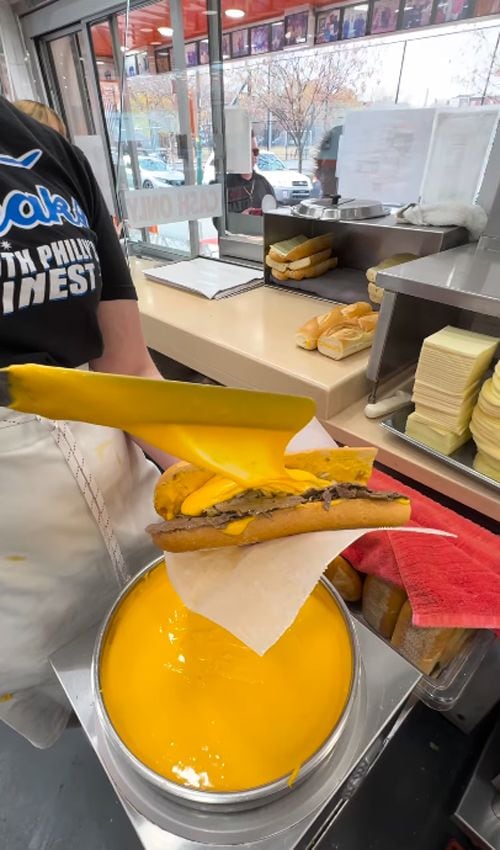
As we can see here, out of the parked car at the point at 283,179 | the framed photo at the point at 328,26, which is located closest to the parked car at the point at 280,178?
the parked car at the point at 283,179

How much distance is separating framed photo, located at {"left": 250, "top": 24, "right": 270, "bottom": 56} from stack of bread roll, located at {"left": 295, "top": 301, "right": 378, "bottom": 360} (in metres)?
1.28

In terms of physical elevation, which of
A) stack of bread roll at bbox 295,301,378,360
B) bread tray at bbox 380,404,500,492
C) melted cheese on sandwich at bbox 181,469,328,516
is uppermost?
melted cheese on sandwich at bbox 181,469,328,516

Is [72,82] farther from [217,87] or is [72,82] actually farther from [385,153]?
[385,153]

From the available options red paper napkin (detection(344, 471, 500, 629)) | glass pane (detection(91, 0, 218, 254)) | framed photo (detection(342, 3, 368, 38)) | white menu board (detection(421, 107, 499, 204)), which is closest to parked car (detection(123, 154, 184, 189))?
glass pane (detection(91, 0, 218, 254))

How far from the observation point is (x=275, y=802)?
447mm

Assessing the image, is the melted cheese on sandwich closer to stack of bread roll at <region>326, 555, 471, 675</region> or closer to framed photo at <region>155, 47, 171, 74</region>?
stack of bread roll at <region>326, 555, 471, 675</region>

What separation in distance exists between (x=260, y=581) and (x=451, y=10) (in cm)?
180

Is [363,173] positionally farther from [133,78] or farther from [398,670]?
[398,670]

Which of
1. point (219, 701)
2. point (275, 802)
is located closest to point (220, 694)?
point (219, 701)

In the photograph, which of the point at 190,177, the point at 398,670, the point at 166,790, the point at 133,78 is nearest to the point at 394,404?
the point at 398,670

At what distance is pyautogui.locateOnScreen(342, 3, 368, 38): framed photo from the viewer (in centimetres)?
149

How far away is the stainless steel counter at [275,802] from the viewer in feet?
1.42

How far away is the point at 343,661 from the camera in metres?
0.52

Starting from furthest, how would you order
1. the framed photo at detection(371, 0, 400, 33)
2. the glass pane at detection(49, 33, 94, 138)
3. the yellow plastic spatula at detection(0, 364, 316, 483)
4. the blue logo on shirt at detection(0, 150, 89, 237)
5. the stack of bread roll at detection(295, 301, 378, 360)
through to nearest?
the glass pane at detection(49, 33, 94, 138) < the framed photo at detection(371, 0, 400, 33) < the stack of bread roll at detection(295, 301, 378, 360) < the blue logo on shirt at detection(0, 150, 89, 237) < the yellow plastic spatula at detection(0, 364, 316, 483)
